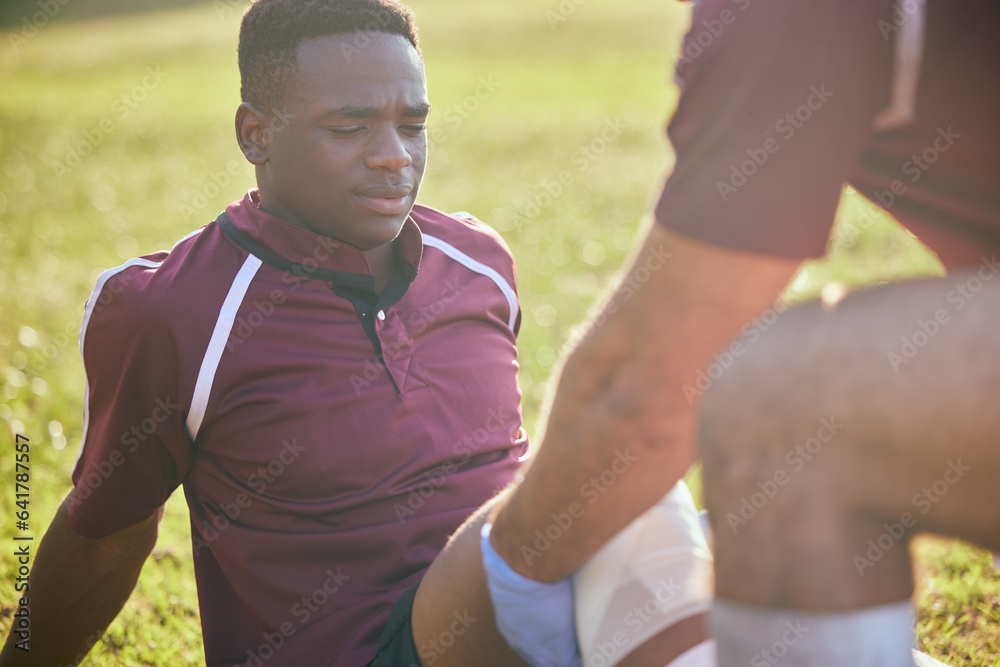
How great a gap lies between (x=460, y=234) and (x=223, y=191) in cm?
823

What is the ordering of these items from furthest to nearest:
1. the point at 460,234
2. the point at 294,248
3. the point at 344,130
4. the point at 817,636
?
the point at 460,234 < the point at 344,130 < the point at 294,248 < the point at 817,636

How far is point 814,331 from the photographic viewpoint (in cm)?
117

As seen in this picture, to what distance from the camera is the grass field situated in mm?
3215

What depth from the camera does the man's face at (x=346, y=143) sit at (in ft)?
7.30

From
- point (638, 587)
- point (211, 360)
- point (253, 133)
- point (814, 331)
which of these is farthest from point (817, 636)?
point (253, 133)

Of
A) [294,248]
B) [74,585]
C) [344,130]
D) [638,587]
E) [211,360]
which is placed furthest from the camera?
[74,585]

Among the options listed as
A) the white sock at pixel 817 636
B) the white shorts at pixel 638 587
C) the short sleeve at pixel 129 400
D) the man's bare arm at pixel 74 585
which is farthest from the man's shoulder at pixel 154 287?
the white sock at pixel 817 636

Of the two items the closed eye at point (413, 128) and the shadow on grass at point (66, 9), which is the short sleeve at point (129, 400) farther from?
the shadow on grass at point (66, 9)

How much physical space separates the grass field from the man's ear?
153 centimetres

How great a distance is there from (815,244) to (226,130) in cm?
1377

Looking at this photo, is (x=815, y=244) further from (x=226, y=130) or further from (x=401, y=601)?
(x=226, y=130)

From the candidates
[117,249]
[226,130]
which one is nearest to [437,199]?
[117,249]

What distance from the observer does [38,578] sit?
7.68ft

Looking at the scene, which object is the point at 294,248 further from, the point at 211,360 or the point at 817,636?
the point at 817,636
